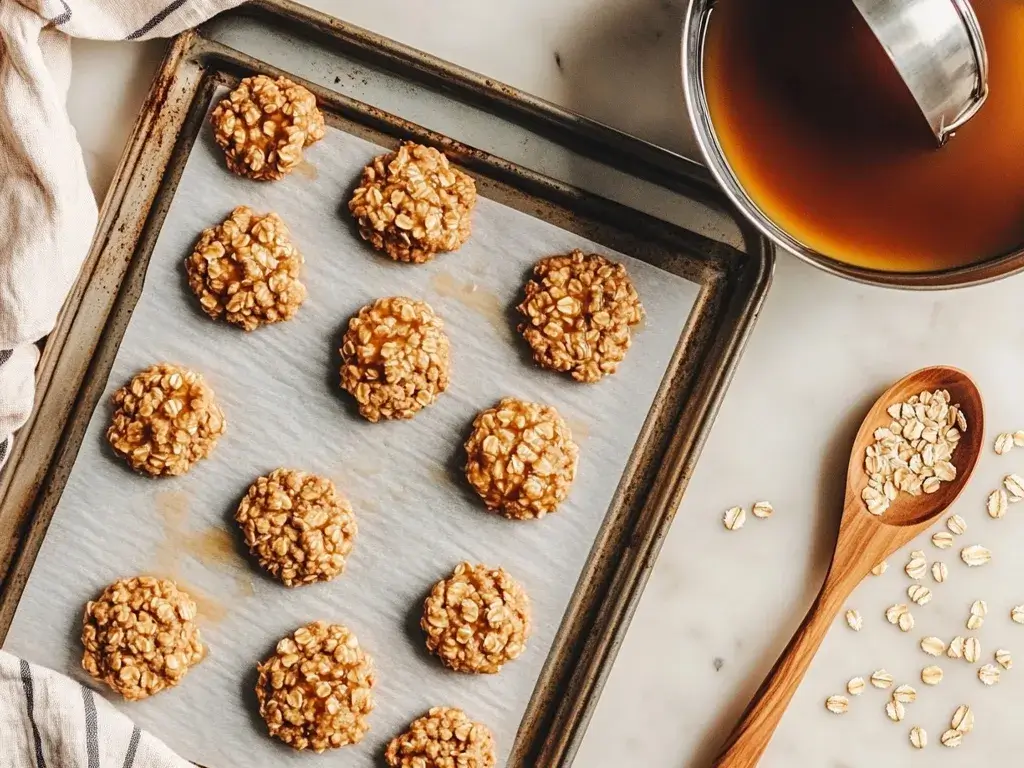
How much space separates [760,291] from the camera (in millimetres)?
1219

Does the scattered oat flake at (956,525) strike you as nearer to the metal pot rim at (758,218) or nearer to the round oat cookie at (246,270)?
the metal pot rim at (758,218)

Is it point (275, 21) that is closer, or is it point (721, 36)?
point (721, 36)

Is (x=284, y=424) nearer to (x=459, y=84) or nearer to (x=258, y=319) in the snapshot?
(x=258, y=319)

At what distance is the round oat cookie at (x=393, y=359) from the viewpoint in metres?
1.22

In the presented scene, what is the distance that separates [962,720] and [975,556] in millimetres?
241

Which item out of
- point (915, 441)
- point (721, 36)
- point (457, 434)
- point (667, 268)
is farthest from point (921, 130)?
point (457, 434)

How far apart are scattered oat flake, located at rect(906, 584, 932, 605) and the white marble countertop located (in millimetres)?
13

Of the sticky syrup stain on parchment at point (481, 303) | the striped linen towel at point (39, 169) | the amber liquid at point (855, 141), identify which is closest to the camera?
the amber liquid at point (855, 141)

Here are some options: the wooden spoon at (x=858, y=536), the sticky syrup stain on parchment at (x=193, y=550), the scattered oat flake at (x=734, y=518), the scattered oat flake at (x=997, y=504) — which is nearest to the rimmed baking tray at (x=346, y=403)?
the sticky syrup stain on parchment at (x=193, y=550)

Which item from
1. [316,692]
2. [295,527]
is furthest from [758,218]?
[316,692]

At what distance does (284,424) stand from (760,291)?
67 cm

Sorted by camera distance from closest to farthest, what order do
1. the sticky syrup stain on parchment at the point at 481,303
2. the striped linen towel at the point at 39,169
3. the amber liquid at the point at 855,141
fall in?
the amber liquid at the point at 855,141 < the striped linen towel at the point at 39,169 < the sticky syrup stain on parchment at the point at 481,303

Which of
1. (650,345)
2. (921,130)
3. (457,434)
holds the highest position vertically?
(921,130)

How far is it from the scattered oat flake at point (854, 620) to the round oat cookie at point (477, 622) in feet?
1.55
